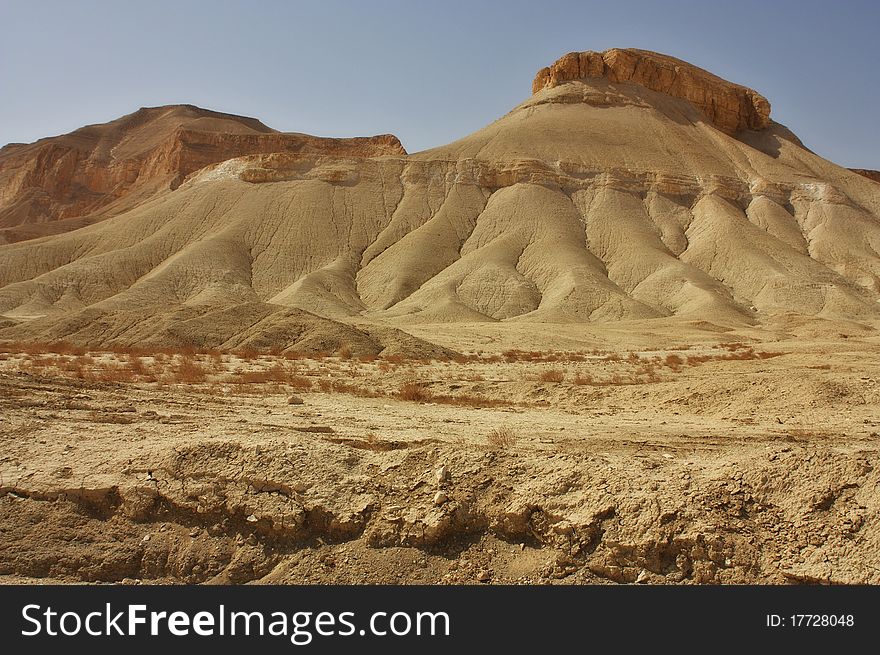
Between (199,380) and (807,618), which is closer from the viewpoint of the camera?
(807,618)

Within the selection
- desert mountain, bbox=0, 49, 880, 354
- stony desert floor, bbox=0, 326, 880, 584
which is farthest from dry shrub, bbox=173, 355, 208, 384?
desert mountain, bbox=0, 49, 880, 354

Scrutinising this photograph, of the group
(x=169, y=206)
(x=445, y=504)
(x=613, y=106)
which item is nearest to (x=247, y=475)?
(x=445, y=504)

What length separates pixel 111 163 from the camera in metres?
132

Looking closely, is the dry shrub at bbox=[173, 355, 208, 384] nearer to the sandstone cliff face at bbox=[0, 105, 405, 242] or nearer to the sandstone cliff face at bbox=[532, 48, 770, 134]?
the sandstone cliff face at bbox=[0, 105, 405, 242]

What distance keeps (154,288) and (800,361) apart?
55231mm

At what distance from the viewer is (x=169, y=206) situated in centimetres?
7856

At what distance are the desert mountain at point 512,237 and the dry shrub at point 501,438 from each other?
41499mm

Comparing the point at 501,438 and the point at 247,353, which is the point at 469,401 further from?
the point at 247,353

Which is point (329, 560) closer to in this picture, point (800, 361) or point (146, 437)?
point (146, 437)

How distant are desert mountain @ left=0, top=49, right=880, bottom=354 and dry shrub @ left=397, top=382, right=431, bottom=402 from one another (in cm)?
3495

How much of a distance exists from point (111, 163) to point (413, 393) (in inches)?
5456

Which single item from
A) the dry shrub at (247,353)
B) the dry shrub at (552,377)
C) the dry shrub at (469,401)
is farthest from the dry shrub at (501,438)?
the dry shrub at (247,353)

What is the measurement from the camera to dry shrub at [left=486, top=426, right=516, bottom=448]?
8961 mm

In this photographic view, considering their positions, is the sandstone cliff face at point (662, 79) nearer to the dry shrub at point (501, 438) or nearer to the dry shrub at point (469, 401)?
A: the dry shrub at point (469, 401)
